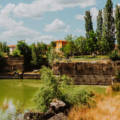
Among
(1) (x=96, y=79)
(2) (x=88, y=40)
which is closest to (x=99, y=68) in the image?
(1) (x=96, y=79)

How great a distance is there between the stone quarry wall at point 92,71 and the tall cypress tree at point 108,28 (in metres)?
7.93

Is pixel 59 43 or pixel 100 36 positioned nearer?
pixel 100 36

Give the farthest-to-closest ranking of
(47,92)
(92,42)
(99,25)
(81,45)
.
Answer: (81,45) → (99,25) → (92,42) → (47,92)

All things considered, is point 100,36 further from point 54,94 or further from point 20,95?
point 54,94

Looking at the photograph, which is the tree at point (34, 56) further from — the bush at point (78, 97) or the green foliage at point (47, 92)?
the bush at point (78, 97)

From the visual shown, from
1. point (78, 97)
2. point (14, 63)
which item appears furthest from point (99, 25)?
point (78, 97)

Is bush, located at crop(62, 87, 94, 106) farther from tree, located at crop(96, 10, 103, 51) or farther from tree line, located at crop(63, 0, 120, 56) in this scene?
tree, located at crop(96, 10, 103, 51)

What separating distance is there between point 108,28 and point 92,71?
10704 mm

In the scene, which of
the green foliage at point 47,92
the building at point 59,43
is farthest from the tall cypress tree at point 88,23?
the green foliage at point 47,92

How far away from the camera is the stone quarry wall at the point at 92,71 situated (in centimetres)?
3159

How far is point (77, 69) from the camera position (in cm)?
3331

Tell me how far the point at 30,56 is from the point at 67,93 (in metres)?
34.4

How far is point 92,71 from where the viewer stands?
1278 inches

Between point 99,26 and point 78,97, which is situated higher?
point 99,26
